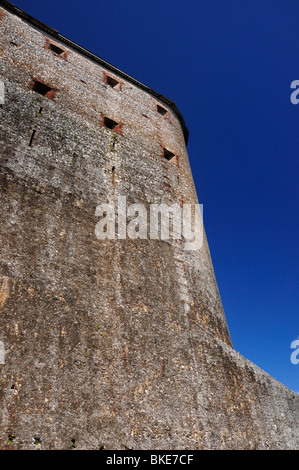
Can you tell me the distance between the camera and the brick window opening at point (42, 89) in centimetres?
970

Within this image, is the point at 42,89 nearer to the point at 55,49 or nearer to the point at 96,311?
the point at 55,49

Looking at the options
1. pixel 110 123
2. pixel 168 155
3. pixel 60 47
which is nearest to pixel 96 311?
pixel 110 123

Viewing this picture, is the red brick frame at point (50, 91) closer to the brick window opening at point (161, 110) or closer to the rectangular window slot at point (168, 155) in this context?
the rectangular window slot at point (168, 155)

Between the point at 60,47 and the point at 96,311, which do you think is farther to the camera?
the point at 60,47

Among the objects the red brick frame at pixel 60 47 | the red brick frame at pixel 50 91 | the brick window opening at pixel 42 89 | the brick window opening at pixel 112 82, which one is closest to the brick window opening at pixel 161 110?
the brick window opening at pixel 112 82

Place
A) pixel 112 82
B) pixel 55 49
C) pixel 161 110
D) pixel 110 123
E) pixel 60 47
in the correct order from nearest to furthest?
pixel 110 123 → pixel 55 49 → pixel 60 47 → pixel 112 82 → pixel 161 110

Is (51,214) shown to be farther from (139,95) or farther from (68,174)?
(139,95)

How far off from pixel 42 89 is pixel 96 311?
737 cm

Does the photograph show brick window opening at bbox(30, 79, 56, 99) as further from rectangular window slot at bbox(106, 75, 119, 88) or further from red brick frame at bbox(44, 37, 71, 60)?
rectangular window slot at bbox(106, 75, 119, 88)

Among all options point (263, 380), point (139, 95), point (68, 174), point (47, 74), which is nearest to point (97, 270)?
point (68, 174)

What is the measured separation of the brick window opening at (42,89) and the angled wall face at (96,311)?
1.5 inches

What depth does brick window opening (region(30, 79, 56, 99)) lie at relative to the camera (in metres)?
9.70

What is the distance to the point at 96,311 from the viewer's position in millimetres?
6426
